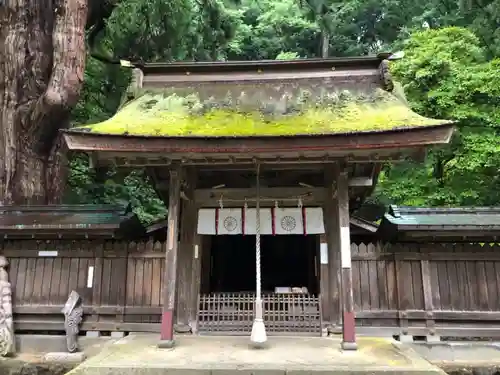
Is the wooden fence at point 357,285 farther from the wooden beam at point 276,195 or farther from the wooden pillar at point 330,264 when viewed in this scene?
the wooden beam at point 276,195

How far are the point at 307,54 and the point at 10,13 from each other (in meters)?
24.1

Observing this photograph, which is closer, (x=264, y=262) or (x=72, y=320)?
(x=72, y=320)

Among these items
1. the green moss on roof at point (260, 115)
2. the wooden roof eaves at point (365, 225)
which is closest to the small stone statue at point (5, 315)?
the green moss on roof at point (260, 115)

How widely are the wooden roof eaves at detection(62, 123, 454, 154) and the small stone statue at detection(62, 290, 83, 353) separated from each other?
10.4 ft

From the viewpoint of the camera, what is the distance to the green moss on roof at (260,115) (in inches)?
258

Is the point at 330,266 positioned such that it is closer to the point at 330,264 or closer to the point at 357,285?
the point at 330,264

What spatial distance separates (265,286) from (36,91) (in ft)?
28.6

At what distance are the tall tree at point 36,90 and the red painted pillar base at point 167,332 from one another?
5619mm

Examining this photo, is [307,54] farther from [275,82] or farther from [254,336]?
[254,336]

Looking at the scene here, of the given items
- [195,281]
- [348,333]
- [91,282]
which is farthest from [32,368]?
[348,333]

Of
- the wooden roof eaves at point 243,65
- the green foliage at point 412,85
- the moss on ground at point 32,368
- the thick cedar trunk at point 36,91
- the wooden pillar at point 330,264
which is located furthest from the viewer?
the green foliage at point 412,85

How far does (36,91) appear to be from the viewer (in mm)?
10531

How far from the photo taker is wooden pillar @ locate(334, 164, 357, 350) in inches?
245

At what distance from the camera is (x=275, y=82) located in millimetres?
8719
